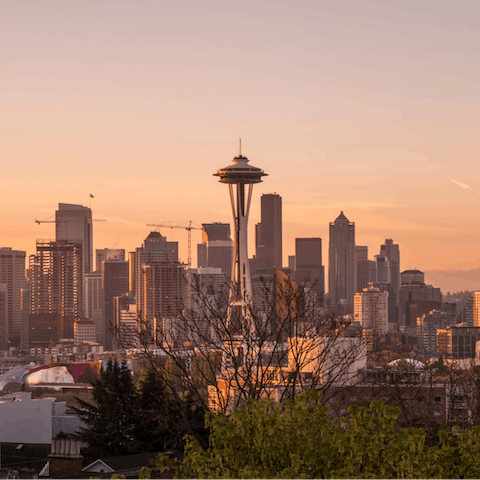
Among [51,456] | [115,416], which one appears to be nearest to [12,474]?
[51,456]

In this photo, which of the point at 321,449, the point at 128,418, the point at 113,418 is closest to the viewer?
the point at 321,449

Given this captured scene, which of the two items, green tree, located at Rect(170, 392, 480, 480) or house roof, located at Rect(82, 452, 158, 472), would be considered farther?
house roof, located at Rect(82, 452, 158, 472)

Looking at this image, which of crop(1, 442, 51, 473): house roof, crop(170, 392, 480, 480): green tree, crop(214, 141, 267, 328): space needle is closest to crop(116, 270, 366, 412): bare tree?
crop(170, 392, 480, 480): green tree

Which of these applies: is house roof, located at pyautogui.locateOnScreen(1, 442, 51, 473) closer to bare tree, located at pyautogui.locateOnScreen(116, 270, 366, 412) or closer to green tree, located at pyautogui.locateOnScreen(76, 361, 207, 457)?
green tree, located at pyautogui.locateOnScreen(76, 361, 207, 457)

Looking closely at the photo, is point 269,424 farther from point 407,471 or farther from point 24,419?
point 24,419

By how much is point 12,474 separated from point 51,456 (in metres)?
2.30

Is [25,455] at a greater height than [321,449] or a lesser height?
lesser

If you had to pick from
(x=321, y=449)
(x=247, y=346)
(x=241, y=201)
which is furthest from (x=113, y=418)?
(x=241, y=201)

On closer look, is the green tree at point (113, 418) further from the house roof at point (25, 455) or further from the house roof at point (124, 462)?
the house roof at point (124, 462)

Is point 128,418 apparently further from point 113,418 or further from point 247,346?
point 247,346

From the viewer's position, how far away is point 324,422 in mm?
11219

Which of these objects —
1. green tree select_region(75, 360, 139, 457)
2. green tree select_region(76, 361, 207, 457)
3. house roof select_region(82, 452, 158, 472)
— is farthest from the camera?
green tree select_region(75, 360, 139, 457)

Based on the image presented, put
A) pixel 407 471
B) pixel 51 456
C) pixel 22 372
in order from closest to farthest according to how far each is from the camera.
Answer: pixel 407 471 < pixel 51 456 < pixel 22 372

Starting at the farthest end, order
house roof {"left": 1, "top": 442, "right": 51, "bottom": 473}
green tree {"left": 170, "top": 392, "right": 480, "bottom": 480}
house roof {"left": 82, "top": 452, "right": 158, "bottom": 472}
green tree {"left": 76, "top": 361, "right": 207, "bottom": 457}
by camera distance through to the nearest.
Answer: green tree {"left": 76, "top": 361, "right": 207, "bottom": 457} < house roof {"left": 1, "top": 442, "right": 51, "bottom": 473} < house roof {"left": 82, "top": 452, "right": 158, "bottom": 472} < green tree {"left": 170, "top": 392, "right": 480, "bottom": 480}
